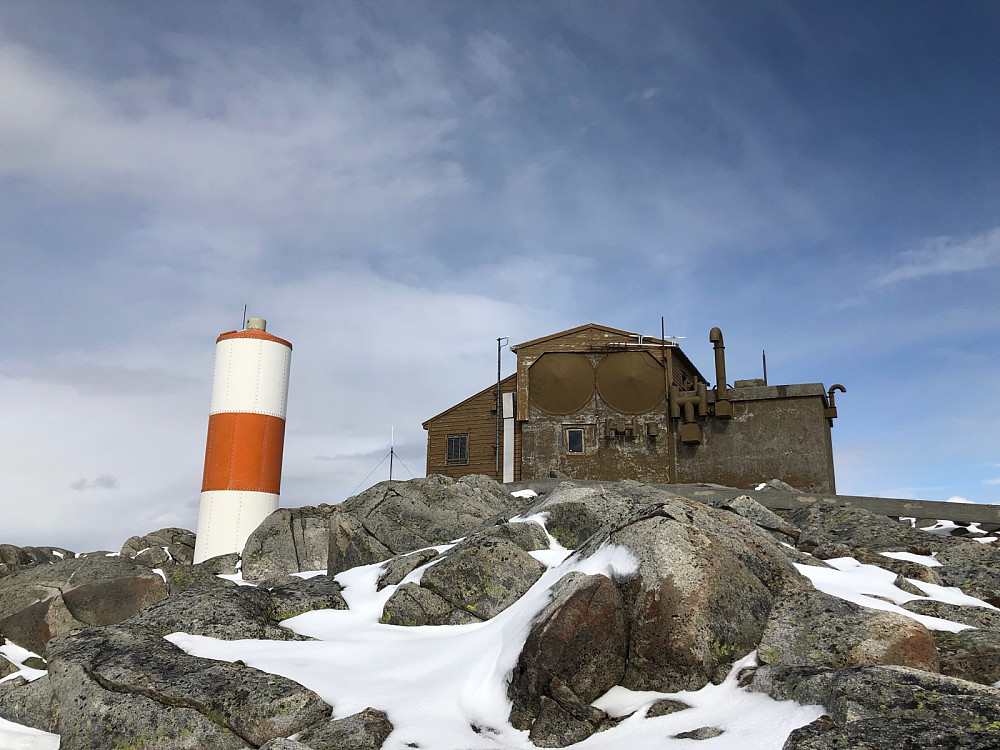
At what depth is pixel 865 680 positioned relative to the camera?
5660 mm

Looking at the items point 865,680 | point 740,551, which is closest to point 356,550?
point 740,551

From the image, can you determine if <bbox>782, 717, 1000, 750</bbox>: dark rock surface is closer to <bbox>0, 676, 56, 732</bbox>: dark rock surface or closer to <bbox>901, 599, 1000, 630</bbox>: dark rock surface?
<bbox>901, 599, 1000, 630</bbox>: dark rock surface

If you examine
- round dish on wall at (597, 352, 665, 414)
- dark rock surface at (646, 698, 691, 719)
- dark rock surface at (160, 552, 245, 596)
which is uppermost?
round dish on wall at (597, 352, 665, 414)

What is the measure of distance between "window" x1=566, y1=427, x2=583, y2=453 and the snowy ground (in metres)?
19.4

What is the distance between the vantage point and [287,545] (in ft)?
57.9

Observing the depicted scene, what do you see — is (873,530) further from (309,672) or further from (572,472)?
(572,472)

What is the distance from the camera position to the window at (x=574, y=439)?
30186 mm

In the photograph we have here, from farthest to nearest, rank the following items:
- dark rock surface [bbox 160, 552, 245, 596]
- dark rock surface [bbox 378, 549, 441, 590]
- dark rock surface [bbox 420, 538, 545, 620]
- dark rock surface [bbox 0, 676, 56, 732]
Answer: dark rock surface [bbox 160, 552, 245, 596] < dark rock surface [bbox 378, 549, 441, 590] < dark rock surface [bbox 420, 538, 545, 620] < dark rock surface [bbox 0, 676, 56, 732]

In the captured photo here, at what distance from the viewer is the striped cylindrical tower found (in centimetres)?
1986

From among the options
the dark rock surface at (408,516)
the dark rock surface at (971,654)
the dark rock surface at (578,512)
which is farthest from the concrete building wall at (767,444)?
the dark rock surface at (971,654)

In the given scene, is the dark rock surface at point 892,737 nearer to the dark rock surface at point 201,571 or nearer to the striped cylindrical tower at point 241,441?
the dark rock surface at point 201,571

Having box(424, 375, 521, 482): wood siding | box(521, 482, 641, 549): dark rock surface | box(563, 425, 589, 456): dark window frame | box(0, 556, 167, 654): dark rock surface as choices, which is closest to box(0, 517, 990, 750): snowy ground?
box(521, 482, 641, 549): dark rock surface

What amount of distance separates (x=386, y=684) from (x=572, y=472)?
73.9 ft

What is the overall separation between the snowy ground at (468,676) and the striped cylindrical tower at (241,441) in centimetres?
1031
